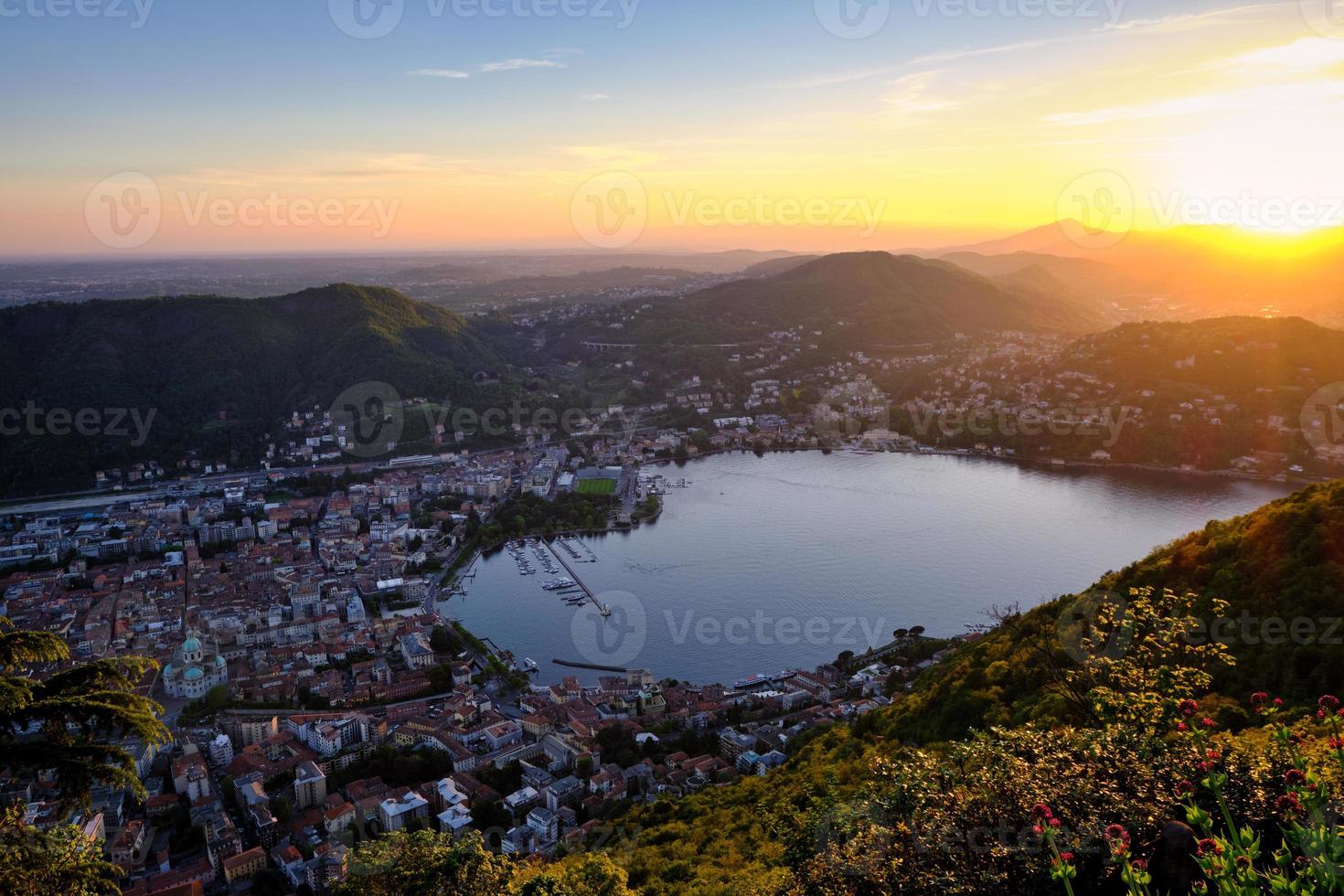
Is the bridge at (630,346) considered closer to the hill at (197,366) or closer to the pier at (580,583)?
the hill at (197,366)

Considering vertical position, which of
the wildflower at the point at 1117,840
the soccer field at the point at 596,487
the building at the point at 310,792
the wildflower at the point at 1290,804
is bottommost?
the building at the point at 310,792


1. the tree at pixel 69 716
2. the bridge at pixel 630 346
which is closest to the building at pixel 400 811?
the tree at pixel 69 716

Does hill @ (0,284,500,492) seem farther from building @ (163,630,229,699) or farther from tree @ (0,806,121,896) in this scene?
tree @ (0,806,121,896)

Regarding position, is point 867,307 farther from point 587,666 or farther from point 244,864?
point 244,864

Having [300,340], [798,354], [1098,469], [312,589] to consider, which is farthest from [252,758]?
[798,354]

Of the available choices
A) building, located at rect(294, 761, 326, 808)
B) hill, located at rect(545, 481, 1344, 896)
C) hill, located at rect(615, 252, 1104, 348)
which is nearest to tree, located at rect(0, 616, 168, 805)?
hill, located at rect(545, 481, 1344, 896)

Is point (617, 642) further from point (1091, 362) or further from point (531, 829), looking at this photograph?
point (1091, 362)
